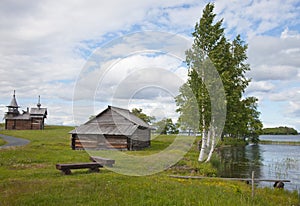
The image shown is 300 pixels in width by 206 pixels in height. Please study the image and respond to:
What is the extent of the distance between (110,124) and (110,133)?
8.59ft

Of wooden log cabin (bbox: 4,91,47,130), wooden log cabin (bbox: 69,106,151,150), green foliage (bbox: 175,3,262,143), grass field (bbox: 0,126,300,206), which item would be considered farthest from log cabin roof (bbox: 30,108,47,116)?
grass field (bbox: 0,126,300,206)

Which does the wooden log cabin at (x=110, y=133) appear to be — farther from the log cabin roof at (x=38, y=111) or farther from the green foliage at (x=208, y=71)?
the log cabin roof at (x=38, y=111)

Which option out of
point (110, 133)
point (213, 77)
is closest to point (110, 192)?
point (213, 77)

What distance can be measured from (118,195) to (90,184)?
7.87ft

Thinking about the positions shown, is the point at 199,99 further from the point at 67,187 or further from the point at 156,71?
the point at 67,187

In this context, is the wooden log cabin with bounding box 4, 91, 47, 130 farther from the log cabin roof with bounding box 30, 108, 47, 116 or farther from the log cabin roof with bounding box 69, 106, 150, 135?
the log cabin roof with bounding box 69, 106, 150, 135

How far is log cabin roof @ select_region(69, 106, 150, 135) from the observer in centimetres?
3384

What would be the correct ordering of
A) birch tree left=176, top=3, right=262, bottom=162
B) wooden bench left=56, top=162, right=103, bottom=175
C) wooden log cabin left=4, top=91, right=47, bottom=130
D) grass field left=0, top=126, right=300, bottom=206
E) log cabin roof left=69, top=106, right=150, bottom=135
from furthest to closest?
wooden log cabin left=4, top=91, right=47, bottom=130 < log cabin roof left=69, top=106, right=150, bottom=135 < birch tree left=176, top=3, right=262, bottom=162 < wooden bench left=56, top=162, right=103, bottom=175 < grass field left=0, top=126, right=300, bottom=206

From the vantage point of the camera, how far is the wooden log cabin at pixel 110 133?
109 ft

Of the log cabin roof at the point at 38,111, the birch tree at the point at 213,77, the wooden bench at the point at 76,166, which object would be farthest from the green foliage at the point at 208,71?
the log cabin roof at the point at 38,111

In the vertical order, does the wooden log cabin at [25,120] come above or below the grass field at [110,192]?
above

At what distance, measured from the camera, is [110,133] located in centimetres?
3319

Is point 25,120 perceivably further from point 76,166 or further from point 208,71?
point 76,166

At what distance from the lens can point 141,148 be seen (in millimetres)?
36062
